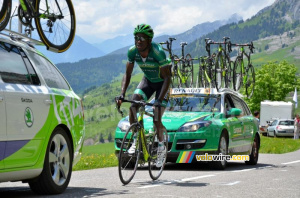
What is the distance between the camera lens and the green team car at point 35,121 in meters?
5.95

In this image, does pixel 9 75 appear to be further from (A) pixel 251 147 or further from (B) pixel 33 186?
(A) pixel 251 147

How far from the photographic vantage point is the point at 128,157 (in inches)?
323

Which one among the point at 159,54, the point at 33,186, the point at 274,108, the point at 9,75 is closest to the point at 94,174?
the point at 159,54

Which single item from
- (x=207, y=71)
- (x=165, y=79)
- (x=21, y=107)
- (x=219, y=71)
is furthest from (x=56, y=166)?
(x=207, y=71)

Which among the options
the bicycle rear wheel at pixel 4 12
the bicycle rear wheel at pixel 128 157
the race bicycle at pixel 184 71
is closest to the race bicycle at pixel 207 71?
the race bicycle at pixel 184 71

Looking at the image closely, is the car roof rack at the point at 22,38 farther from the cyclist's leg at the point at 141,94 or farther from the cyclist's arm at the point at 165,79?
the cyclist's arm at the point at 165,79

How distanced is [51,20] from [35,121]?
239 centimetres

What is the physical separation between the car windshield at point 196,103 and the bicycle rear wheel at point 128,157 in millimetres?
4421

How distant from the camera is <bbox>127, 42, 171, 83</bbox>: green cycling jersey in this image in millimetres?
8508

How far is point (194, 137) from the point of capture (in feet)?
38.8

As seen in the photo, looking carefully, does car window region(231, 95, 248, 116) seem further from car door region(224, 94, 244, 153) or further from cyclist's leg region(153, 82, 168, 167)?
cyclist's leg region(153, 82, 168, 167)

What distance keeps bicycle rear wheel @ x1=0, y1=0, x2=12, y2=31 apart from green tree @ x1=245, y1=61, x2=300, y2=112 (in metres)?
96.2

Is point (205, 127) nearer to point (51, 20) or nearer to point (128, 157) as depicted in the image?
point (128, 157)

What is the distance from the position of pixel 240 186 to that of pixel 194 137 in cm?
364
